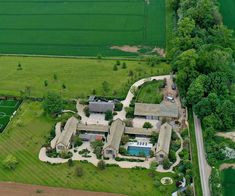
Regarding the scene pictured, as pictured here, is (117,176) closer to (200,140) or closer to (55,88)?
(200,140)

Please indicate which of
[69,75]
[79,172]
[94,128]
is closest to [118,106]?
[94,128]

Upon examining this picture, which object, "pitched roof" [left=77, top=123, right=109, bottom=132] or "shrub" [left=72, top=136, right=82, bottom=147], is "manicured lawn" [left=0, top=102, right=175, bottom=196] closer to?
"shrub" [left=72, top=136, right=82, bottom=147]

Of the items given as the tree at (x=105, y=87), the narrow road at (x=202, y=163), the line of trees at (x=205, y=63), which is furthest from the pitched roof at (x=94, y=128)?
the line of trees at (x=205, y=63)

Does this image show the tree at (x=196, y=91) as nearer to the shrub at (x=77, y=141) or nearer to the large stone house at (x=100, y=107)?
the large stone house at (x=100, y=107)

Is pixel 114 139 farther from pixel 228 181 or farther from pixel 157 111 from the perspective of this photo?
pixel 228 181

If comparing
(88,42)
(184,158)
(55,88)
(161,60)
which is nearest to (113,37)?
(88,42)
